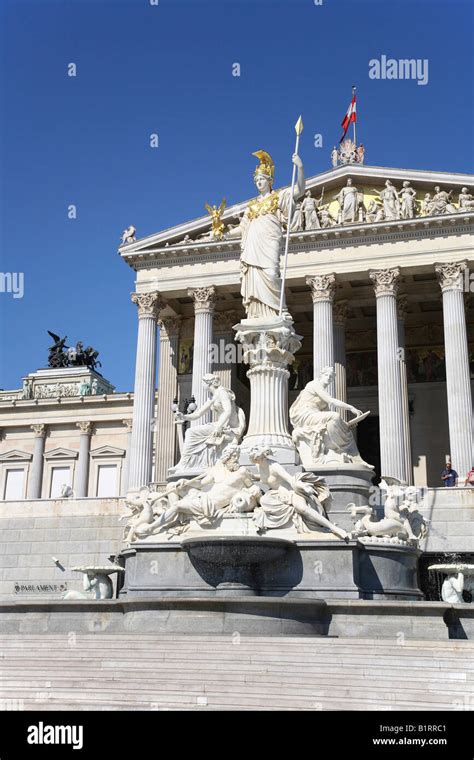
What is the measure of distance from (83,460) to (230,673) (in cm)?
5350

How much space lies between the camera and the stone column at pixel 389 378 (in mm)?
40125

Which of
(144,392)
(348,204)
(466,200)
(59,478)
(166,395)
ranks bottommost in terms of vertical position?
(59,478)

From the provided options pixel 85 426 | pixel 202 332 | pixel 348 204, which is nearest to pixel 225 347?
pixel 202 332

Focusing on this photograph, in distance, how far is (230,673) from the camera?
11016mm

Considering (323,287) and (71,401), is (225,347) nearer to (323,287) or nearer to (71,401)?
(323,287)

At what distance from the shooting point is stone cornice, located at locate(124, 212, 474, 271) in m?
43.3

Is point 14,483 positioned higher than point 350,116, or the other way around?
point 350,116

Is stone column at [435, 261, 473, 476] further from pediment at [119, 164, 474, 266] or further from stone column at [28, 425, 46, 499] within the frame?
stone column at [28, 425, 46, 499]

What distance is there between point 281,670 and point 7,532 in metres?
20.1

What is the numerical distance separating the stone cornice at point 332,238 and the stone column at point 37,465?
21376 millimetres

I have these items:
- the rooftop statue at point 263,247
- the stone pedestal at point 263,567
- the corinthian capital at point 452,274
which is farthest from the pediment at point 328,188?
the stone pedestal at point 263,567

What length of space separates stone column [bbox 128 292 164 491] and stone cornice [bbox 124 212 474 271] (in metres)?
2.28
